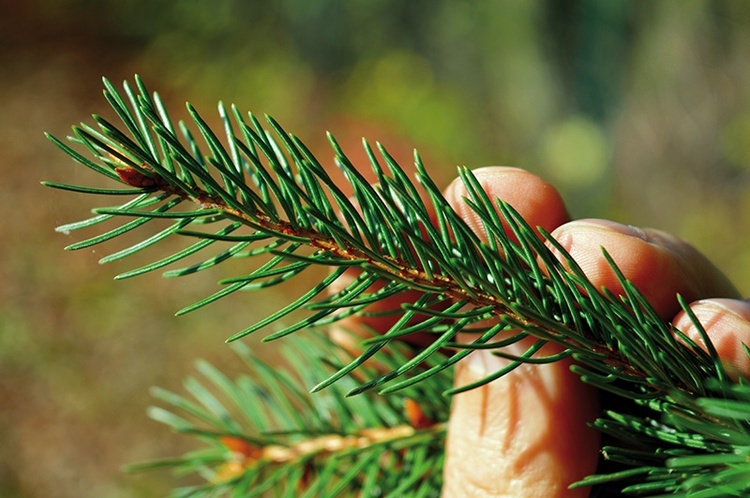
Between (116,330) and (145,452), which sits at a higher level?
(116,330)

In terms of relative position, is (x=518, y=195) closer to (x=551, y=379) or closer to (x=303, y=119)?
(x=551, y=379)

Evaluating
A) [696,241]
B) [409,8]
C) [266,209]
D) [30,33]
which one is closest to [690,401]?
[266,209]

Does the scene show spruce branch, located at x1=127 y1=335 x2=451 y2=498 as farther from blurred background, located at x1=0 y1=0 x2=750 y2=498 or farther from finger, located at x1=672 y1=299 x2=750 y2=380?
blurred background, located at x1=0 y1=0 x2=750 y2=498

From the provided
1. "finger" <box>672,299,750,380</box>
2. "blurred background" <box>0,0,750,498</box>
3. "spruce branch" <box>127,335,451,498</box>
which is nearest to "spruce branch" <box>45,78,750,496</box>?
"finger" <box>672,299,750,380</box>

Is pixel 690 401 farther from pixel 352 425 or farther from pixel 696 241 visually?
pixel 696 241

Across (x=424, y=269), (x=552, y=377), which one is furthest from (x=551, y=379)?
(x=424, y=269)

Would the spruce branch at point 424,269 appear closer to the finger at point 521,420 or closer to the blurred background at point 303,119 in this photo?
the finger at point 521,420

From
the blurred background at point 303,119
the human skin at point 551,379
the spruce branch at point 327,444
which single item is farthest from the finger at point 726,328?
the blurred background at point 303,119
